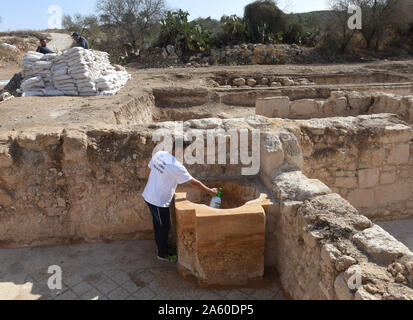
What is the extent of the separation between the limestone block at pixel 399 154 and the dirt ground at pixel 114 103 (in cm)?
453

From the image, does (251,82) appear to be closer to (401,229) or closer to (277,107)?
(277,107)

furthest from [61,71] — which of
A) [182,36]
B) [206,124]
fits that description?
[182,36]

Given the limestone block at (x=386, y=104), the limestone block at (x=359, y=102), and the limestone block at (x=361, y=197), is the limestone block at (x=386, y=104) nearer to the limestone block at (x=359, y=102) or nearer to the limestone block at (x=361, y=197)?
the limestone block at (x=359, y=102)

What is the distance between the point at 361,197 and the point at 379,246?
8.59 ft

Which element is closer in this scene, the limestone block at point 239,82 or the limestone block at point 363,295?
the limestone block at point 363,295

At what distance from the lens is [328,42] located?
19844mm

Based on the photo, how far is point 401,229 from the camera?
4762 mm

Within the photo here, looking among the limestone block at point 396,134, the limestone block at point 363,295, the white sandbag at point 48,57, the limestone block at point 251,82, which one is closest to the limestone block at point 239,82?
the limestone block at point 251,82

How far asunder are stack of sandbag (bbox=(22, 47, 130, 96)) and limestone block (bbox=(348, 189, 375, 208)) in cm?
656

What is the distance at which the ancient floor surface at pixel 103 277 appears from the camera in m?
3.25

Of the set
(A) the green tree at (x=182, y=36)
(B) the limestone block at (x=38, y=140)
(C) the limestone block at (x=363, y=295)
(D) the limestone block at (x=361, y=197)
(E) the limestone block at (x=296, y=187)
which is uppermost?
(A) the green tree at (x=182, y=36)

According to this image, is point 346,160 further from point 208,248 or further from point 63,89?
point 63,89

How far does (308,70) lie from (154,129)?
1218 centimetres

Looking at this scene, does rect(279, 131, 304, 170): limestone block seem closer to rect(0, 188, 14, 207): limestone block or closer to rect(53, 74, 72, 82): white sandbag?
rect(0, 188, 14, 207): limestone block
